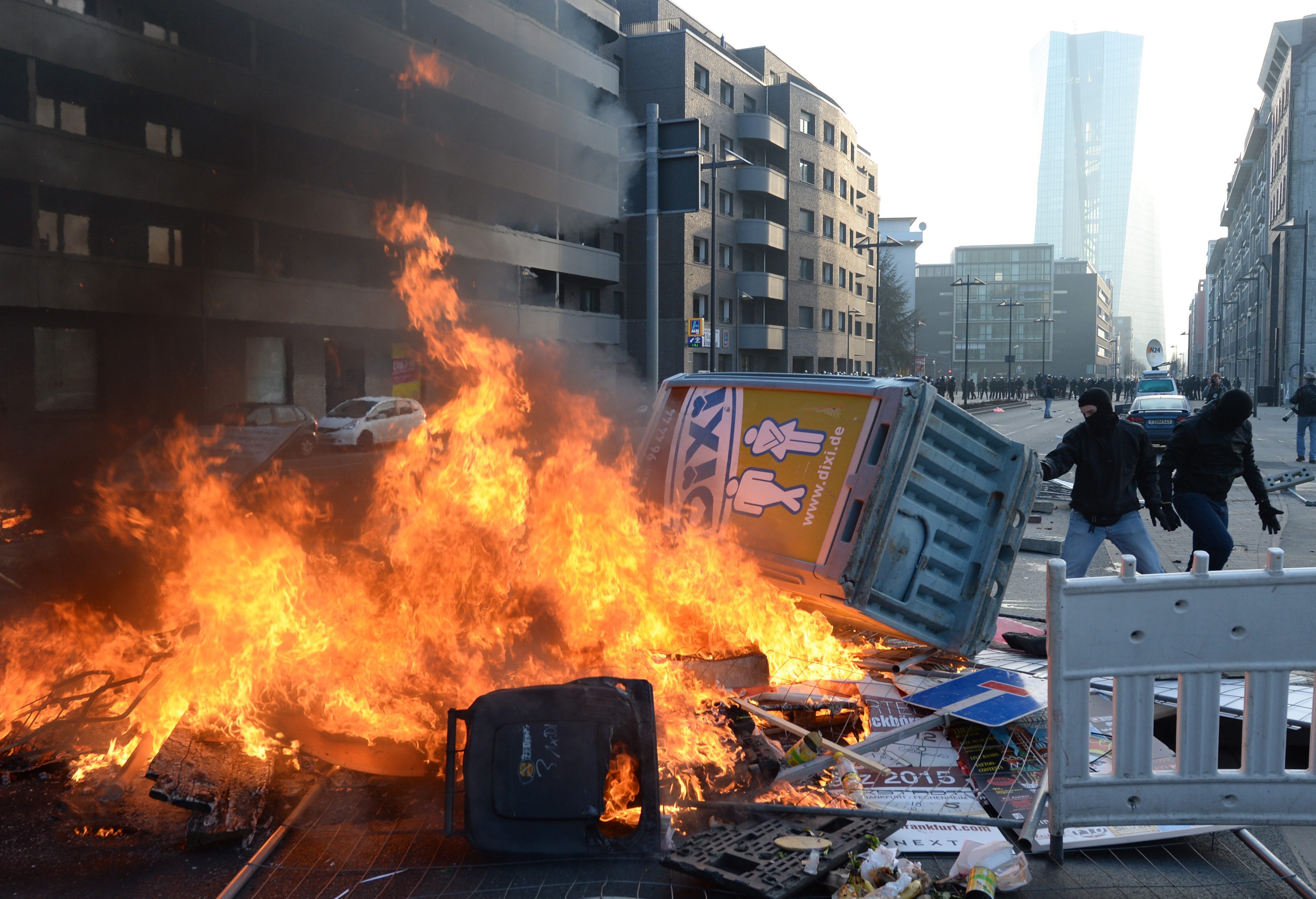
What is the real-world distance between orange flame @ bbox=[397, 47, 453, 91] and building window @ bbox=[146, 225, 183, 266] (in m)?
1.70

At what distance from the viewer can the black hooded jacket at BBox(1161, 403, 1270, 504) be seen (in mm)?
6035

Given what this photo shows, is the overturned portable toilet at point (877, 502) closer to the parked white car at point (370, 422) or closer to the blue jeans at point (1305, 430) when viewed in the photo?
the parked white car at point (370, 422)

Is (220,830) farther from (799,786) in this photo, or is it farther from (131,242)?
(131,242)

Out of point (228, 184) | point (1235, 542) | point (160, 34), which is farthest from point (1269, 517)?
point (160, 34)

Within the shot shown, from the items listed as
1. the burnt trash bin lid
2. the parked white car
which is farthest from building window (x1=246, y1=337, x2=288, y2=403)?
the burnt trash bin lid

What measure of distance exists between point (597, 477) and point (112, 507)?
337 centimetres

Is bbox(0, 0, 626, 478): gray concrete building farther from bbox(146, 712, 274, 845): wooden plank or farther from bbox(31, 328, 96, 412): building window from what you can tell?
bbox(146, 712, 274, 845): wooden plank

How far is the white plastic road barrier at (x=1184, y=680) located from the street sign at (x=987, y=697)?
2.82 ft

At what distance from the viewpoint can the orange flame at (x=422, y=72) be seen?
5.71m

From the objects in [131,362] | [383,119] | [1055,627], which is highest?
[383,119]

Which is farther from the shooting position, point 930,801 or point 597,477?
point 597,477

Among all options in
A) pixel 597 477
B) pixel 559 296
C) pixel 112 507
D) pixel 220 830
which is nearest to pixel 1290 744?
pixel 597 477

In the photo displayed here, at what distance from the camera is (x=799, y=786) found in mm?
3518

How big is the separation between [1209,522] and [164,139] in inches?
265
